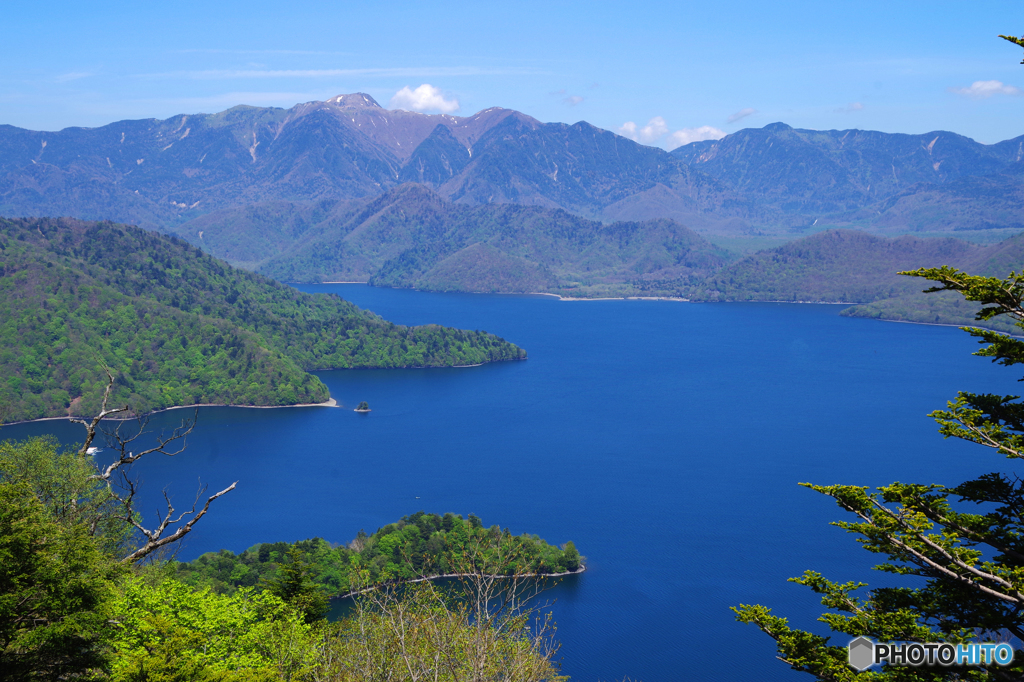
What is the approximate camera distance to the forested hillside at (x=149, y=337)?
133750mm

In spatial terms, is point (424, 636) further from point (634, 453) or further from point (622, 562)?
point (634, 453)

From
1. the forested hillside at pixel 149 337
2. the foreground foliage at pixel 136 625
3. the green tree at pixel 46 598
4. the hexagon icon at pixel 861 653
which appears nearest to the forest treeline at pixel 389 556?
the foreground foliage at pixel 136 625

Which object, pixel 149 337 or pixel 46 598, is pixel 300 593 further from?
pixel 149 337

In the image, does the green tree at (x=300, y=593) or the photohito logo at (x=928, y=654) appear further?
the green tree at (x=300, y=593)

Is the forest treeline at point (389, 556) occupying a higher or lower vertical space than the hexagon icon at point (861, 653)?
lower

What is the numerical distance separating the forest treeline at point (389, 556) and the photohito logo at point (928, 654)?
44.2 metres

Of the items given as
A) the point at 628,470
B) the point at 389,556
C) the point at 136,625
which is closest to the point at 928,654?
the point at 136,625

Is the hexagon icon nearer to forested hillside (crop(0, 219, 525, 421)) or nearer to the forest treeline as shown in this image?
the forest treeline

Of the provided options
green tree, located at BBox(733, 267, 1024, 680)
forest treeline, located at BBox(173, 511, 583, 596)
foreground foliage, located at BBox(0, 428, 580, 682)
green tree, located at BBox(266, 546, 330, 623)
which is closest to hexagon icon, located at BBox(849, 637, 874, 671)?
green tree, located at BBox(733, 267, 1024, 680)

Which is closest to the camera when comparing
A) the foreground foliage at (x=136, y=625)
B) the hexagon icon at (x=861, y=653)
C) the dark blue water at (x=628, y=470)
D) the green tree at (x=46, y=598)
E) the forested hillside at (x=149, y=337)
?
the hexagon icon at (x=861, y=653)

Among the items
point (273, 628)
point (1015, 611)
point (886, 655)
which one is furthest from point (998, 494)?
point (273, 628)

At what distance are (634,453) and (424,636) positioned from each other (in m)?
89.1

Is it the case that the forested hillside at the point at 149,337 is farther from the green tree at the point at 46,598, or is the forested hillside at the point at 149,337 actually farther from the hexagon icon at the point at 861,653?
the hexagon icon at the point at 861,653

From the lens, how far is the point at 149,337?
15288 centimetres
